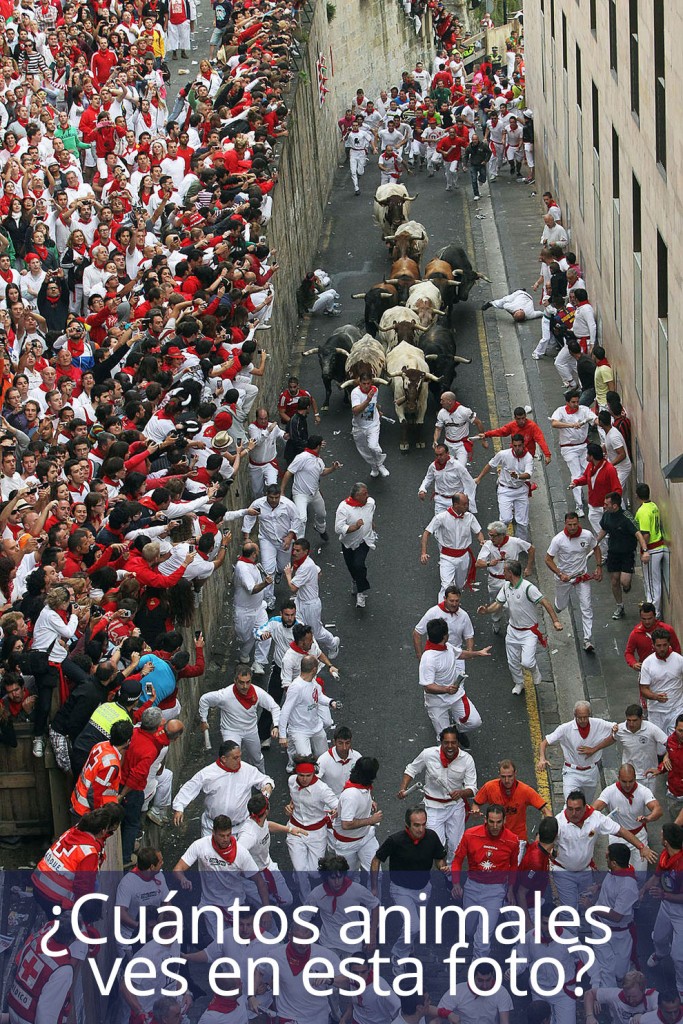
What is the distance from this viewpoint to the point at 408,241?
101 feet

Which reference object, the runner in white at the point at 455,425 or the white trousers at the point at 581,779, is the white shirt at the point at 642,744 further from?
the runner in white at the point at 455,425

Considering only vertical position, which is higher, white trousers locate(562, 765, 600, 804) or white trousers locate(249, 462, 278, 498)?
white trousers locate(249, 462, 278, 498)

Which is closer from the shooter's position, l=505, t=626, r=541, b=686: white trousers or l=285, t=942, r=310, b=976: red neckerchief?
l=285, t=942, r=310, b=976: red neckerchief

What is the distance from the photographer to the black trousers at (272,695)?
56.1 feet

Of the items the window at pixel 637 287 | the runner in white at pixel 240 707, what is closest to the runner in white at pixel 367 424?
the window at pixel 637 287

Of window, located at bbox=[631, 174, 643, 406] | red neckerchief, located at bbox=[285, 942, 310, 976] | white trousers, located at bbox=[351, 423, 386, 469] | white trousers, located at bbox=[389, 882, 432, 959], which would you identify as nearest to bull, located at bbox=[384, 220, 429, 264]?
white trousers, located at bbox=[351, 423, 386, 469]

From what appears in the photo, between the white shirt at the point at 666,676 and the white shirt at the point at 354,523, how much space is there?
403cm

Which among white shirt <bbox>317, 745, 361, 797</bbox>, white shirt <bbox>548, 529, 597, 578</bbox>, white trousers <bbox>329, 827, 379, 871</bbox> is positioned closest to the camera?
white trousers <bbox>329, 827, 379, 871</bbox>

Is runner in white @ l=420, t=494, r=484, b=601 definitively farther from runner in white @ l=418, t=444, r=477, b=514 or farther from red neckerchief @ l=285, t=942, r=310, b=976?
red neckerchief @ l=285, t=942, r=310, b=976

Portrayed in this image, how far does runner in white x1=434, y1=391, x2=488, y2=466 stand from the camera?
70.2 ft

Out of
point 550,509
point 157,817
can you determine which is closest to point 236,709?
point 157,817

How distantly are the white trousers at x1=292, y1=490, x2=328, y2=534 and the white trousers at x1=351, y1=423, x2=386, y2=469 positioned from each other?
135 centimetres

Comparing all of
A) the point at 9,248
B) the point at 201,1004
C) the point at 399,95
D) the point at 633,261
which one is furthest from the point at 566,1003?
the point at 399,95

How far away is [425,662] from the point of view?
16.7 m
